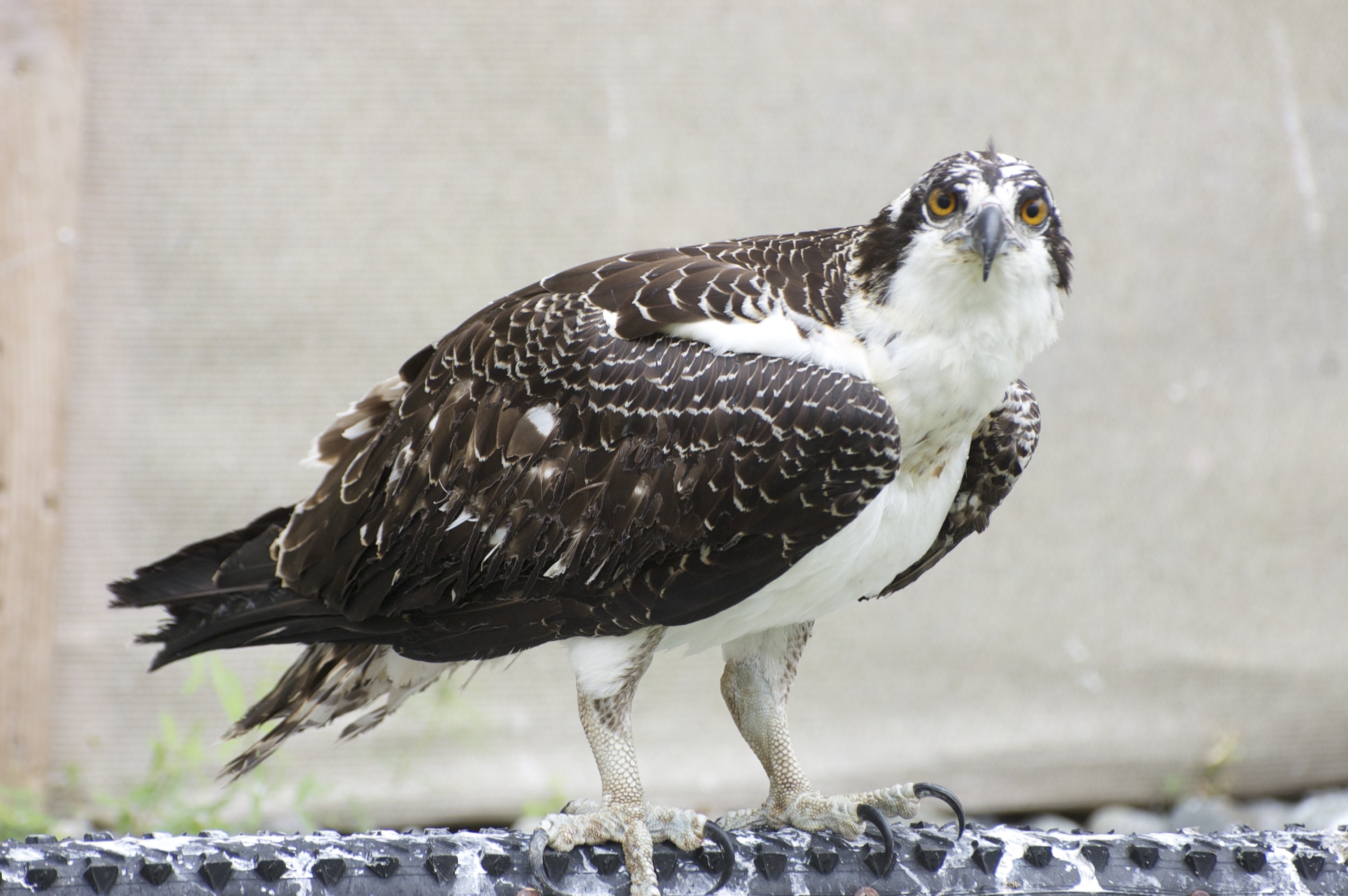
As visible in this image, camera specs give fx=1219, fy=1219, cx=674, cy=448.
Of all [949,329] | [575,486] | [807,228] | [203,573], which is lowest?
[203,573]

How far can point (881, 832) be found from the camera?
1.95m

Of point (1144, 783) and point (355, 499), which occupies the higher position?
point (355, 499)

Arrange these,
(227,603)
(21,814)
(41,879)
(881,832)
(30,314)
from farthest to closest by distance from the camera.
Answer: (30,314) → (21,814) → (227,603) → (881,832) → (41,879)

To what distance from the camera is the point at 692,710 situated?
344 centimetres

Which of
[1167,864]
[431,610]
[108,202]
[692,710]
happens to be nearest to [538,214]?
[108,202]

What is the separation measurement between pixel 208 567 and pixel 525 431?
2.24 ft

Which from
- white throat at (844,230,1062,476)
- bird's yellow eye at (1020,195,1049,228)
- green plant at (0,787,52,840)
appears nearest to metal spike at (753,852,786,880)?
white throat at (844,230,1062,476)

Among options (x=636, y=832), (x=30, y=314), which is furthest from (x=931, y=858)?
(x=30, y=314)

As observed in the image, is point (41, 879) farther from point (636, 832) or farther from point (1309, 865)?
point (1309, 865)

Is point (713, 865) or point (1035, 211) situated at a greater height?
point (1035, 211)

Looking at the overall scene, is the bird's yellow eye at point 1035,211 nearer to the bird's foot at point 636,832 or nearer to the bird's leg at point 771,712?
the bird's leg at point 771,712

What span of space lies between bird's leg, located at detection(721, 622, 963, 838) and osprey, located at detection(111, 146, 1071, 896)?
13mm

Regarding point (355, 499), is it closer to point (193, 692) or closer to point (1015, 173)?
point (1015, 173)

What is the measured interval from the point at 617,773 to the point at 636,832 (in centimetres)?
9
